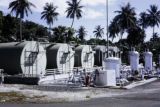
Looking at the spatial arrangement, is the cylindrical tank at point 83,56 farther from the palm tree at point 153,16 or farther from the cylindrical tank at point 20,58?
the palm tree at point 153,16

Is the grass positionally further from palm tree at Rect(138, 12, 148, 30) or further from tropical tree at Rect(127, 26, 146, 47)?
palm tree at Rect(138, 12, 148, 30)

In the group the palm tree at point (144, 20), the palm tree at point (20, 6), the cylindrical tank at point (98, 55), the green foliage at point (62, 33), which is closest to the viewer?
the cylindrical tank at point (98, 55)

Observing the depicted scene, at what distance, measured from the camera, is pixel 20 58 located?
43.7 meters

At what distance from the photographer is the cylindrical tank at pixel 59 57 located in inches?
2144

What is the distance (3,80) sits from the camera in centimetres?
3809

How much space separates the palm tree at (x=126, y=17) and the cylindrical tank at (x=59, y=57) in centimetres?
4331

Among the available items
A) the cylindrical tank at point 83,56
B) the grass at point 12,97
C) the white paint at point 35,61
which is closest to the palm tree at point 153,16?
the cylindrical tank at point 83,56

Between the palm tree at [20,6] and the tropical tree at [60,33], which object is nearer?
the palm tree at [20,6]

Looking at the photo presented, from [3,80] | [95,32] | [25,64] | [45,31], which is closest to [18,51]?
[25,64]

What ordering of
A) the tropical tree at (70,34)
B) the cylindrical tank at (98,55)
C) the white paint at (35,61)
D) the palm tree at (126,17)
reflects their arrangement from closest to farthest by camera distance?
the white paint at (35,61)
the cylindrical tank at (98,55)
the tropical tree at (70,34)
the palm tree at (126,17)

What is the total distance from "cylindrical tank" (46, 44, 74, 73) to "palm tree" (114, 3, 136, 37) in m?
43.3

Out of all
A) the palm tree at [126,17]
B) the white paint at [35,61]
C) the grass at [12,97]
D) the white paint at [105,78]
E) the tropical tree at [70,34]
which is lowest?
the grass at [12,97]

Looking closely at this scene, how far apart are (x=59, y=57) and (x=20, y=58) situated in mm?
12086

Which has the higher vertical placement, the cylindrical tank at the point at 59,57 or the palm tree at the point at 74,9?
the palm tree at the point at 74,9
